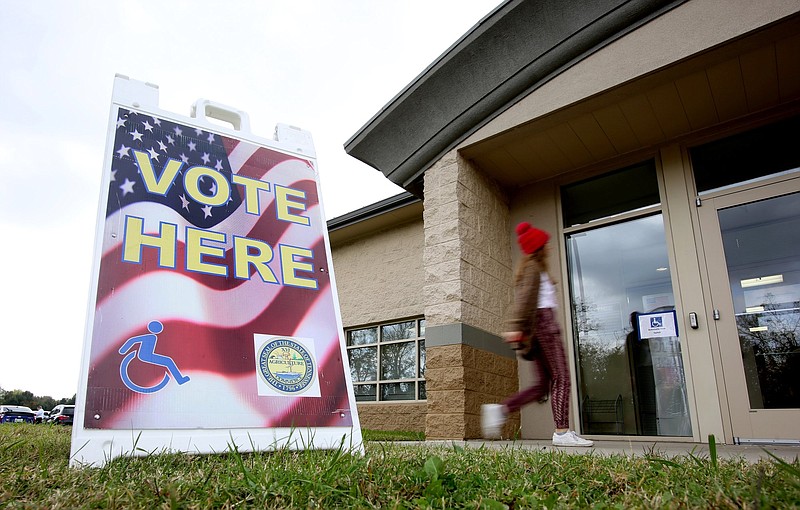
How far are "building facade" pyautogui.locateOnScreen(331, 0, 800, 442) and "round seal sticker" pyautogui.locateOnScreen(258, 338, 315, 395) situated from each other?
3.03 m

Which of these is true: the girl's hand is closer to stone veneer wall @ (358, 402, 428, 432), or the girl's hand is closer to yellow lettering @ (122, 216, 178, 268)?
yellow lettering @ (122, 216, 178, 268)

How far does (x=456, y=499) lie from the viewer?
1.50 meters

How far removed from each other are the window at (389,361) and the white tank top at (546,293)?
15.4ft

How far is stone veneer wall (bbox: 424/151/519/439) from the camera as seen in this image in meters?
5.34

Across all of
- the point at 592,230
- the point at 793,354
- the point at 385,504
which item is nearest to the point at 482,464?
the point at 385,504

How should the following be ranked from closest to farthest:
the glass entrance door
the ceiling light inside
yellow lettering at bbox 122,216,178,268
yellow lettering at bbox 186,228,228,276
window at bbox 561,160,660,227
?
yellow lettering at bbox 122,216,178,268
yellow lettering at bbox 186,228,228,276
the glass entrance door
the ceiling light inside
window at bbox 561,160,660,227

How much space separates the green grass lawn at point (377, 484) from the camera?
1.37 metres

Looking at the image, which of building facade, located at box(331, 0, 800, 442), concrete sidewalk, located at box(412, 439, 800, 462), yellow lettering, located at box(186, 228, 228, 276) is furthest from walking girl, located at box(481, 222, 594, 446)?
yellow lettering, located at box(186, 228, 228, 276)

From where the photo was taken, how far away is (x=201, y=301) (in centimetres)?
235

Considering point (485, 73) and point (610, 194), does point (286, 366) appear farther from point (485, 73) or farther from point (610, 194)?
point (610, 194)

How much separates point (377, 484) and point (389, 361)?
708 cm

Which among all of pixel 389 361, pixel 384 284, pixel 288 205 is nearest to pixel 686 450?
pixel 288 205

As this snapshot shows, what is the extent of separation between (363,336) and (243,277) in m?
6.77

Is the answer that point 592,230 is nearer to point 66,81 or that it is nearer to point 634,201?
point 634,201
